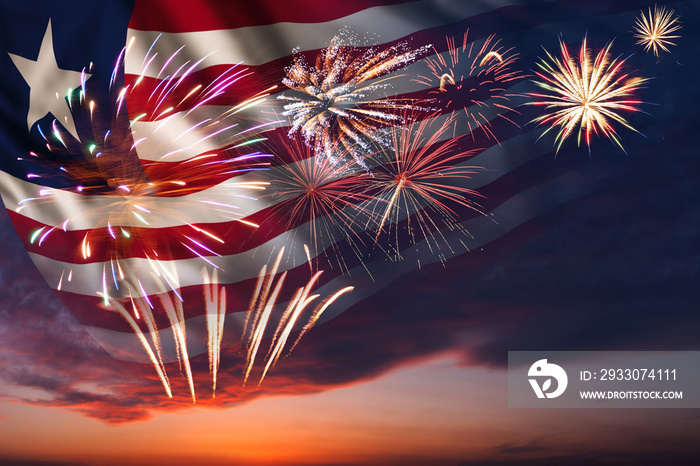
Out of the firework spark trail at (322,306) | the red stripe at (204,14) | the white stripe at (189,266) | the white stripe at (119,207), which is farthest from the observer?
the firework spark trail at (322,306)

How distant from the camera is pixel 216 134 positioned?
4391mm

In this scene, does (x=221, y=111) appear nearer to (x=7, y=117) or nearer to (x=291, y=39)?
(x=291, y=39)

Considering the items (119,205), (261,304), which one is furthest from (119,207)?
(261,304)

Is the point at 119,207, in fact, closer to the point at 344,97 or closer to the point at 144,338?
the point at 144,338

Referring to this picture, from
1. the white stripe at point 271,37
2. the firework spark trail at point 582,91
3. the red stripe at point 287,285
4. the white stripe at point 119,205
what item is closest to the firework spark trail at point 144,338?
the red stripe at point 287,285

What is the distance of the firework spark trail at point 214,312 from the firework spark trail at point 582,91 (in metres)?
3.30

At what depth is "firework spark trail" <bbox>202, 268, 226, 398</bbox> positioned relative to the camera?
458 centimetres

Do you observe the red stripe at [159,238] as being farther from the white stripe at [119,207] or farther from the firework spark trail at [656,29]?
the firework spark trail at [656,29]

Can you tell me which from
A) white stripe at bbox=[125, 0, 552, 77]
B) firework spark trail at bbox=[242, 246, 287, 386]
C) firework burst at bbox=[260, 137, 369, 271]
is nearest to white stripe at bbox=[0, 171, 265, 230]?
firework burst at bbox=[260, 137, 369, 271]

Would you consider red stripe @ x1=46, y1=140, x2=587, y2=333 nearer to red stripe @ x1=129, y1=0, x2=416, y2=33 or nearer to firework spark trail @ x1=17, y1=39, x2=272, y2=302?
firework spark trail @ x1=17, y1=39, x2=272, y2=302

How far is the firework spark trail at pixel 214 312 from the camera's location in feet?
15.0

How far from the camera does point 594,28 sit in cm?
492

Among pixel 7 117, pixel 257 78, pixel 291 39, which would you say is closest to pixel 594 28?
pixel 291 39

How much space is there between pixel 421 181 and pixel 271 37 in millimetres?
1843
